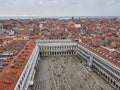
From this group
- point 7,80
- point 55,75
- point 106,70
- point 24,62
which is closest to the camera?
point 7,80

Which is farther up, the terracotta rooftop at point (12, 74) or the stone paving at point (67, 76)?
the terracotta rooftop at point (12, 74)

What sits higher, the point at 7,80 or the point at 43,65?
the point at 7,80

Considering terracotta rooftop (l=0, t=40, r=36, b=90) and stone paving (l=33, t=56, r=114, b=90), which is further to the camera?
stone paving (l=33, t=56, r=114, b=90)

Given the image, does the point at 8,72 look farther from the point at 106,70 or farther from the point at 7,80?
the point at 106,70

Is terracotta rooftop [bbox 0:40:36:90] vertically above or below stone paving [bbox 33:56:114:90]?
above

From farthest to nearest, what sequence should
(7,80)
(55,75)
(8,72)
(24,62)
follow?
1. (55,75)
2. (24,62)
3. (8,72)
4. (7,80)

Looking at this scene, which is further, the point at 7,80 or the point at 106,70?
the point at 106,70

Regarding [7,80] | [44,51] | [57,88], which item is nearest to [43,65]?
[44,51]

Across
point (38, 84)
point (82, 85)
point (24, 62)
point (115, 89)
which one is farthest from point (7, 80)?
point (115, 89)

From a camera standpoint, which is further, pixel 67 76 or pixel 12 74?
pixel 67 76

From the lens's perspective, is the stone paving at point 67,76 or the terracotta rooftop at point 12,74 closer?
the terracotta rooftop at point 12,74

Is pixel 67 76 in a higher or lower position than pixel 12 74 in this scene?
lower
